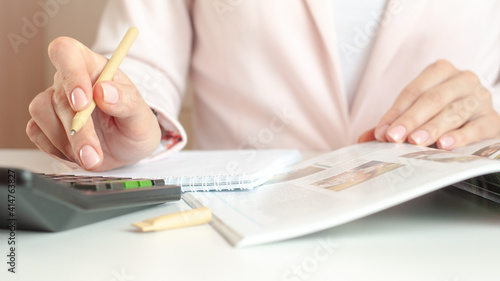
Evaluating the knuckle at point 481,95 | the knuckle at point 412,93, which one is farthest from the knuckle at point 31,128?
the knuckle at point 481,95

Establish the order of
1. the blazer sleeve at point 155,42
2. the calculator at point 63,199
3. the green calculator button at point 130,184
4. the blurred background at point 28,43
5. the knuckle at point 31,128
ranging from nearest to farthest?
the calculator at point 63,199
the green calculator button at point 130,184
the knuckle at point 31,128
the blazer sleeve at point 155,42
the blurred background at point 28,43

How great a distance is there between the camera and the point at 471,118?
2.37ft

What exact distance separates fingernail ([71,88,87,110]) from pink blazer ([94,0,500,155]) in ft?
1.28

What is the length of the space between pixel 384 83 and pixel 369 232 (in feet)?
2.05

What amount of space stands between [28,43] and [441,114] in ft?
5.65

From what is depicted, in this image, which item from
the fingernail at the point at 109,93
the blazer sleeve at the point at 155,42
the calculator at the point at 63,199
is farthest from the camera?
the blazer sleeve at the point at 155,42

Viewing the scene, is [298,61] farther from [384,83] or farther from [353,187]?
[353,187]

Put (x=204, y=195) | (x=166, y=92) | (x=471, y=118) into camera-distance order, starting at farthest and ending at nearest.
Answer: (x=166, y=92), (x=471, y=118), (x=204, y=195)

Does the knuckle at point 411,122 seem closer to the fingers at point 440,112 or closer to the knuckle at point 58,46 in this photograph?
the fingers at point 440,112

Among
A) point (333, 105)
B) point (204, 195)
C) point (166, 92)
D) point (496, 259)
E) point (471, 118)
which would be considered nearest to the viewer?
point (496, 259)

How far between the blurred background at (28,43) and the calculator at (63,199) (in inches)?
58.3

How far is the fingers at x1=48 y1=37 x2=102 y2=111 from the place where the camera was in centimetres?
45

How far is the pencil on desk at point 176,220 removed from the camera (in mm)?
344

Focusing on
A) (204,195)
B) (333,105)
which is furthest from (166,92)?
(204,195)
